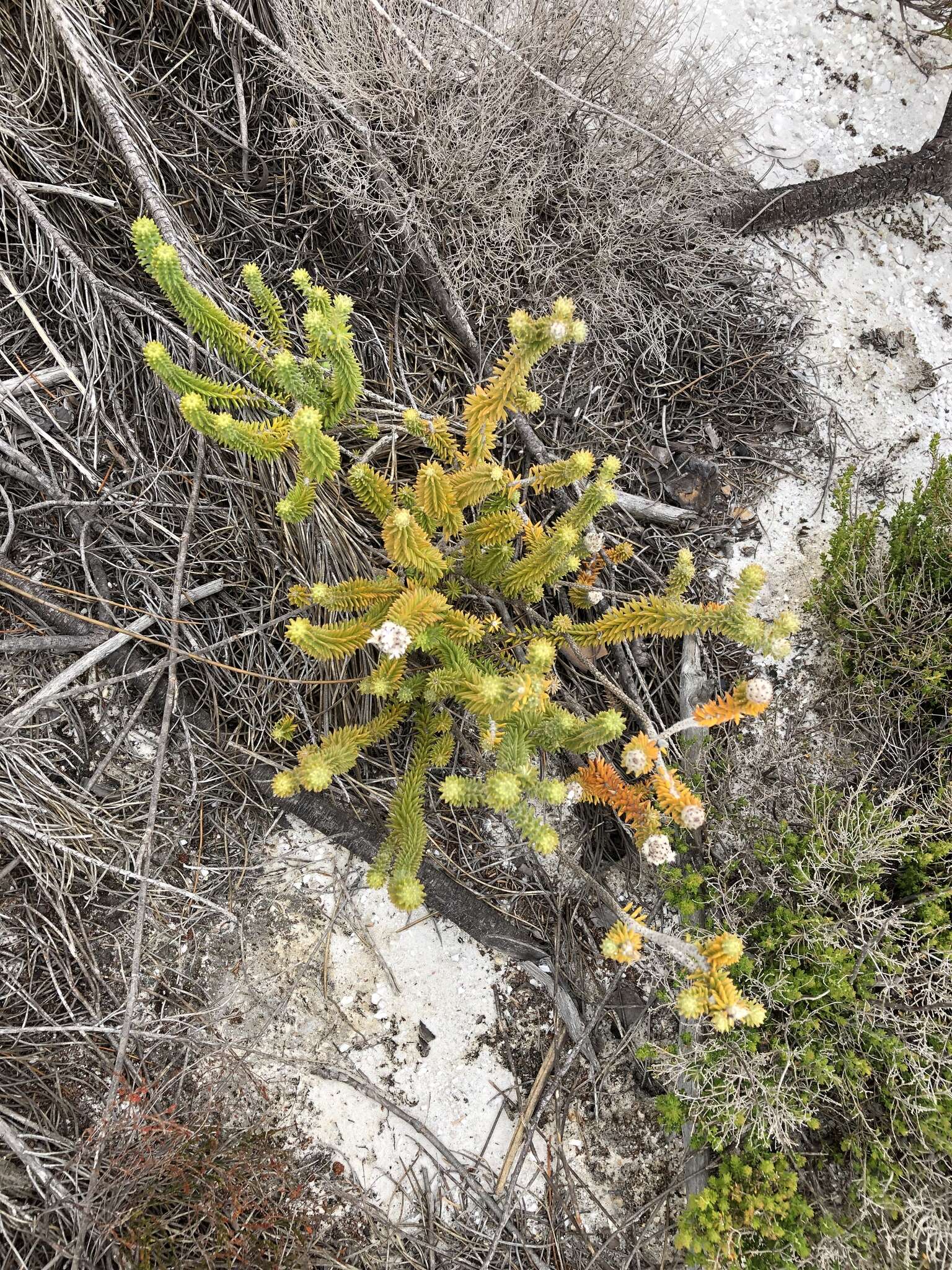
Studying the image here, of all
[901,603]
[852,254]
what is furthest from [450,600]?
[852,254]

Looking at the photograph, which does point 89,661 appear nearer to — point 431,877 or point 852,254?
point 431,877

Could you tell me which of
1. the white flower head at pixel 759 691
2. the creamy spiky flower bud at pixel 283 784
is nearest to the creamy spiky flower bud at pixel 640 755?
the white flower head at pixel 759 691

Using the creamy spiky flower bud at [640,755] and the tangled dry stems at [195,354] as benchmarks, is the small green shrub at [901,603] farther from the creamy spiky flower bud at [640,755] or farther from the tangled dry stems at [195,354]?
the creamy spiky flower bud at [640,755]

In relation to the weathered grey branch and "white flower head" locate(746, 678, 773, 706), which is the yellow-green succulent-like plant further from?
the weathered grey branch

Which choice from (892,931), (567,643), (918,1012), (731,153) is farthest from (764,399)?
(918,1012)

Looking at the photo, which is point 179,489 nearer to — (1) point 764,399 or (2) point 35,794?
(2) point 35,794

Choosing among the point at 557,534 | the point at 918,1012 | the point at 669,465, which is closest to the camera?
the point at 557,534
